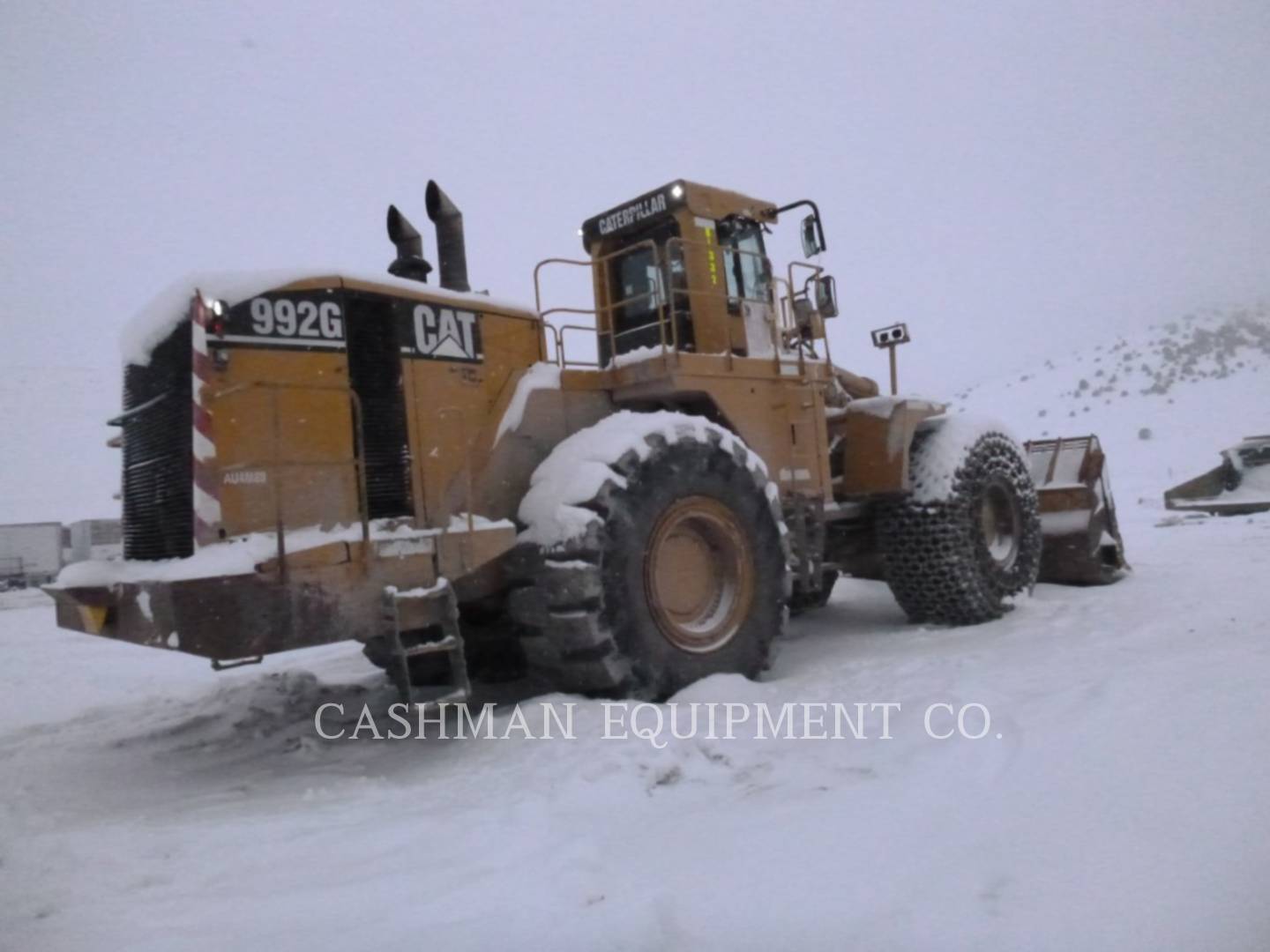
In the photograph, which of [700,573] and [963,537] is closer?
[700,573]

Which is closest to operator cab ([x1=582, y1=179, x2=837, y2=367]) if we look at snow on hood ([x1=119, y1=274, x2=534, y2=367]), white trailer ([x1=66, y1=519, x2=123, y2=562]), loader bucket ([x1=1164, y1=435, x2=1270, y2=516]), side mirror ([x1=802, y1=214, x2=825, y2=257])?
side mirror ([x1=802, y1=214, x2=825, y2=257])

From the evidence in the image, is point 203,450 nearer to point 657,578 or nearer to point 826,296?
point 657,578

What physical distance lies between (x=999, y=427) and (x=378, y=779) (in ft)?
20.5

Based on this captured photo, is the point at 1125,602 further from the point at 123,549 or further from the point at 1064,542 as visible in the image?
the point at 123,549

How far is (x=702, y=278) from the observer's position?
6.71 metres

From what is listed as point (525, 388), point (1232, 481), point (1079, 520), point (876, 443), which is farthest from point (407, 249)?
point (1232, 481)

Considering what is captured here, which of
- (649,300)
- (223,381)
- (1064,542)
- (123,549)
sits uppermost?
(649,300)

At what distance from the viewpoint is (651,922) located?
2.47 m

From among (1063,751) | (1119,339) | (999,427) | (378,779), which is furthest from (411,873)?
(1119,339)

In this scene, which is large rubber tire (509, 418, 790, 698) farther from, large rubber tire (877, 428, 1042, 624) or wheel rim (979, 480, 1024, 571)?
wheel rim (979, 480, 1024, 571)

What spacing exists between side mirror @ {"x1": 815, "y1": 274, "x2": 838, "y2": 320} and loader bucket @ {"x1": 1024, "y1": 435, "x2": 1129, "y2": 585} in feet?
10.1

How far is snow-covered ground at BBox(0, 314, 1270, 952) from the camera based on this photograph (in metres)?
2.42

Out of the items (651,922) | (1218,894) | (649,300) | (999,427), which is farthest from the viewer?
(999,427)

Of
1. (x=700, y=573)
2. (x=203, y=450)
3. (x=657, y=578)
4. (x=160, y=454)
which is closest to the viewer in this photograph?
(x=203, y=450)
